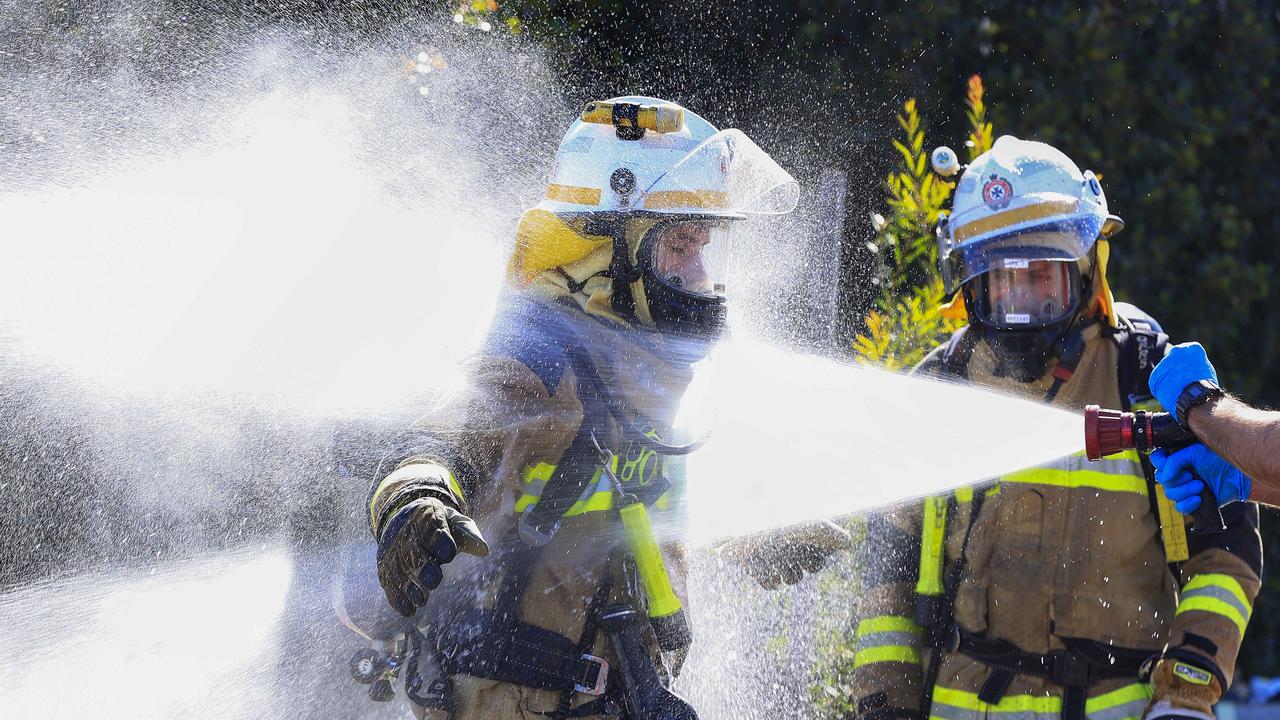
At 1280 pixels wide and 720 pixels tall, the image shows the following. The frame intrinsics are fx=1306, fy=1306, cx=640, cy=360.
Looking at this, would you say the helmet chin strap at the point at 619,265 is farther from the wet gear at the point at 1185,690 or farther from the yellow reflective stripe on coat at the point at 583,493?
the wet gear at the point at 1185,690

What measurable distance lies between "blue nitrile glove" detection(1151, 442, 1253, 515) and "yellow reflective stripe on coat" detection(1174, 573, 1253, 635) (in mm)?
333

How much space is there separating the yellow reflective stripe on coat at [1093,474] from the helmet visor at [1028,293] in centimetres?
41

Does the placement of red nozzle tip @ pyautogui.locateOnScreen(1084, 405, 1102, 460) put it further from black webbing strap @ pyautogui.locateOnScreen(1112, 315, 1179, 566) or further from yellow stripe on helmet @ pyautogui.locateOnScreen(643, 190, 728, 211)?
yellow stripe on helmet @ pyautogui.locateOnScreen(643, 190, 728, 211)

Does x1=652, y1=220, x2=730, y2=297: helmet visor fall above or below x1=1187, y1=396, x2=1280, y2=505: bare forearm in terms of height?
below

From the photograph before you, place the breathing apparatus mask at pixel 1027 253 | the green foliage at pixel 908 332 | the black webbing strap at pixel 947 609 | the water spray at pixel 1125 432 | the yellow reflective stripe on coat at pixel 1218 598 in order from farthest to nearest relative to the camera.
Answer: the green foliage at pixel 908 332
the breathing apparatus mask at pixel 1027 253
the black webbing strap at pixel 947 609
the yellow reflective stripe on coat at pixel 1218 598
the water spray at pixel 1125 432

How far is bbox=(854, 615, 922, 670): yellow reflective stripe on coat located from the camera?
3.70m

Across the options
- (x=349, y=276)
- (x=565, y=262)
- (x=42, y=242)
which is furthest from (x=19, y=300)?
(x=565, y=262)

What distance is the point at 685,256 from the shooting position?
142 inches

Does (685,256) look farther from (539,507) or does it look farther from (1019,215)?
(1019,215)

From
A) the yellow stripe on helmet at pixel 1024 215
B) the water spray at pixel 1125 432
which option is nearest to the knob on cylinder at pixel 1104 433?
the water spray at pixel 1125 432

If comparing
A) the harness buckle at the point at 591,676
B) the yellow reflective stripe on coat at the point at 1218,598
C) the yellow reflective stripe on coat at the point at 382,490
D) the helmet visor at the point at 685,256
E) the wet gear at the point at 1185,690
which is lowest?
the harness buckle at the point at 591,676

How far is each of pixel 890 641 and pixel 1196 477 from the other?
997mm

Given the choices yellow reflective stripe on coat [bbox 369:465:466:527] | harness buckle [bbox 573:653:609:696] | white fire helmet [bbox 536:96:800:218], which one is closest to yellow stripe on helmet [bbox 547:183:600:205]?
white fire helmet [bbox 536:96:800:218]

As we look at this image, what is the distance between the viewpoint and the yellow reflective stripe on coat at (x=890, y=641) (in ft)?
12.1
